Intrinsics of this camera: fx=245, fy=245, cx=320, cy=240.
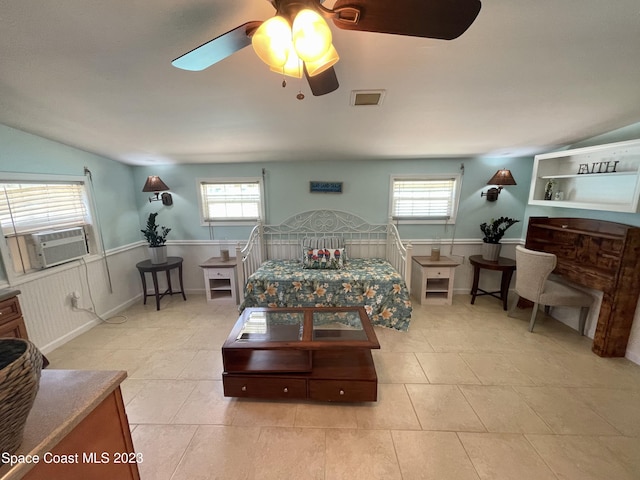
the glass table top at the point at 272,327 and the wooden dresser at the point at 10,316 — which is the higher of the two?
the wooden dresser at the point at 10,316

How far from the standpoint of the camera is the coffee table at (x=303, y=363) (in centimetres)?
179

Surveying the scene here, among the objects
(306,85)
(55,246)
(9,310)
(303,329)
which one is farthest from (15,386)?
(55,246)

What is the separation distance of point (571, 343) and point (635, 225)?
1.28m

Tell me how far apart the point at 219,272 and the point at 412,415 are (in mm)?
2853

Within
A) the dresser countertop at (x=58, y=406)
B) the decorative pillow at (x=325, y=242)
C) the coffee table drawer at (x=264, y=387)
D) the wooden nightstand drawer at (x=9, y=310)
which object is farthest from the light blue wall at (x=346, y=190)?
the dresser countertop at (x=58, y=406)

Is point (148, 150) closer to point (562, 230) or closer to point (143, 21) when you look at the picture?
point (143, 21)

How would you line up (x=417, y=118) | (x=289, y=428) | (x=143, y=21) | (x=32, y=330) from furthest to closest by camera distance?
(x=32, y=330), (x=417, y=118), (x=289, y=428), (x=143, y=21)

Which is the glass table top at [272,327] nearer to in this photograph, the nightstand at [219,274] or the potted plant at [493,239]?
the nightstand at [219,274]

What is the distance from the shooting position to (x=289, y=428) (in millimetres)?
1663

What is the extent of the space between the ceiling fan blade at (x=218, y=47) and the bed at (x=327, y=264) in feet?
7.21

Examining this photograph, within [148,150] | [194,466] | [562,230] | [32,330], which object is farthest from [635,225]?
[32,330]

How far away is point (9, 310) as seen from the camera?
1963 millimetres

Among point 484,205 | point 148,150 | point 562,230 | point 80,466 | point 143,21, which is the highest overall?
point 143,21

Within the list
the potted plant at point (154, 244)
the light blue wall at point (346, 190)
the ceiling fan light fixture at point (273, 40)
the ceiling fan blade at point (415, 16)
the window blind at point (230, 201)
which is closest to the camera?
the ceiling fan blade at point (415, 16)
